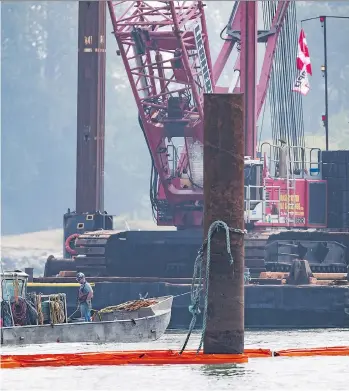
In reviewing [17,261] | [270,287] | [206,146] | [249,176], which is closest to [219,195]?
[206,146]

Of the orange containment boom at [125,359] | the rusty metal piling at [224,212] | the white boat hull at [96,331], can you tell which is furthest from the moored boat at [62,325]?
the rusty metal piling at [224,212]

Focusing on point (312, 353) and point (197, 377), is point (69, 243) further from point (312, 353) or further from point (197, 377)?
point (197, 377)

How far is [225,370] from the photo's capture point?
26203 millimetres

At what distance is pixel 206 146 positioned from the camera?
88.3ft

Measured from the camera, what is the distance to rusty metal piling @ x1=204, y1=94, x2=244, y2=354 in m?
26.6

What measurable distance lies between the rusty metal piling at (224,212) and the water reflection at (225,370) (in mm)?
454

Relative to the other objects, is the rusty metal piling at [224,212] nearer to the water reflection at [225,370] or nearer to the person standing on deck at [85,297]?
the water reflection at [225,370]

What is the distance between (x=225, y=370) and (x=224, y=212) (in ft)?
9.97

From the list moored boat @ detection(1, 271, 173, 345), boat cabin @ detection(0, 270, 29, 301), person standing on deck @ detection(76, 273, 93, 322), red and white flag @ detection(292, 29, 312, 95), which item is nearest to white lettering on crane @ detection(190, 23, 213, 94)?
red and white flag @ detection(292, 29, 312, 95)

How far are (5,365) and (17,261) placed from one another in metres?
161

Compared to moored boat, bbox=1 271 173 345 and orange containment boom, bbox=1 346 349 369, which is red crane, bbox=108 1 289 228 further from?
orange containment boom, bbox=1 346 349 369

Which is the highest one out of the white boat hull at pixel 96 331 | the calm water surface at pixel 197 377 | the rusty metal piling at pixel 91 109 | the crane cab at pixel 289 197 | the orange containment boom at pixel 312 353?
the rusty metal piling at pixel 91 109

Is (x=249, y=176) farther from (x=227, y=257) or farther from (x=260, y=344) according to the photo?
(x=227, y=257)

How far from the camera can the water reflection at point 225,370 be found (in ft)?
84.8
